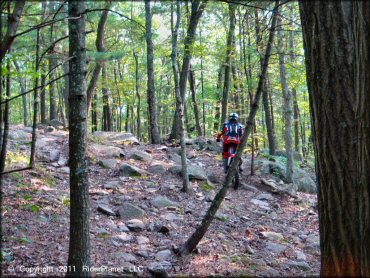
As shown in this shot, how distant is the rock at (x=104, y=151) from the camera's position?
11.2 m

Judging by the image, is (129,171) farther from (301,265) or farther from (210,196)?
(301,265)

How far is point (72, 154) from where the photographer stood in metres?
3.84

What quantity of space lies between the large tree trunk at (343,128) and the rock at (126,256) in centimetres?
319

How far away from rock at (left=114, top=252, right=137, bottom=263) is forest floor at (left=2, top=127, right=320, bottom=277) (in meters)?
0.02

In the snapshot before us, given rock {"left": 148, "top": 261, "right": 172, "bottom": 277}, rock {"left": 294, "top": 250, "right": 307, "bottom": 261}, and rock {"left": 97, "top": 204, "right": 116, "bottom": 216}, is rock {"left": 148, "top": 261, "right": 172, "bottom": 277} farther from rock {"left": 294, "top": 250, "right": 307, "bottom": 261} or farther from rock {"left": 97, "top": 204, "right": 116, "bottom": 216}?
rock {"left": 294, "top": 250, "right": 307, "bottom": 261}

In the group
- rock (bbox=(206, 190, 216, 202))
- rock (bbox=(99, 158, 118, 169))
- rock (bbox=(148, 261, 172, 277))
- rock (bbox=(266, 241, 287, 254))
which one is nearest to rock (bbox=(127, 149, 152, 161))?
rock (bbox=(99, 158, 118, 169))

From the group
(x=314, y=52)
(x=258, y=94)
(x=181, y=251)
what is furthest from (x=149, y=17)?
(x=314, y=52)

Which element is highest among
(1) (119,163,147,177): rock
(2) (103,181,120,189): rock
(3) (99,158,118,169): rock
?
(3) (99,158,118,169): rock

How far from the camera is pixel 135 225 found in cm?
648

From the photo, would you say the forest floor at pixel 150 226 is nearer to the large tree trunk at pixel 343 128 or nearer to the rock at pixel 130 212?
the rock at pixel 130 212

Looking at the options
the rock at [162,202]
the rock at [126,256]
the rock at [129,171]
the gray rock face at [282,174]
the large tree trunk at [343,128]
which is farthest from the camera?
the gray rock face at [282,174]

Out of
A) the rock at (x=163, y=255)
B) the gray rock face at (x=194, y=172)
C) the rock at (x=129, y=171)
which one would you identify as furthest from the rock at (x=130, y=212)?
Result: the gray rock face at (x=194, y=172)

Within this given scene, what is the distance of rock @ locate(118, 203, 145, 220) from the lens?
272 inches

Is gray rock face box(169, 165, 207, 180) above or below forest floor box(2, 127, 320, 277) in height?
above
